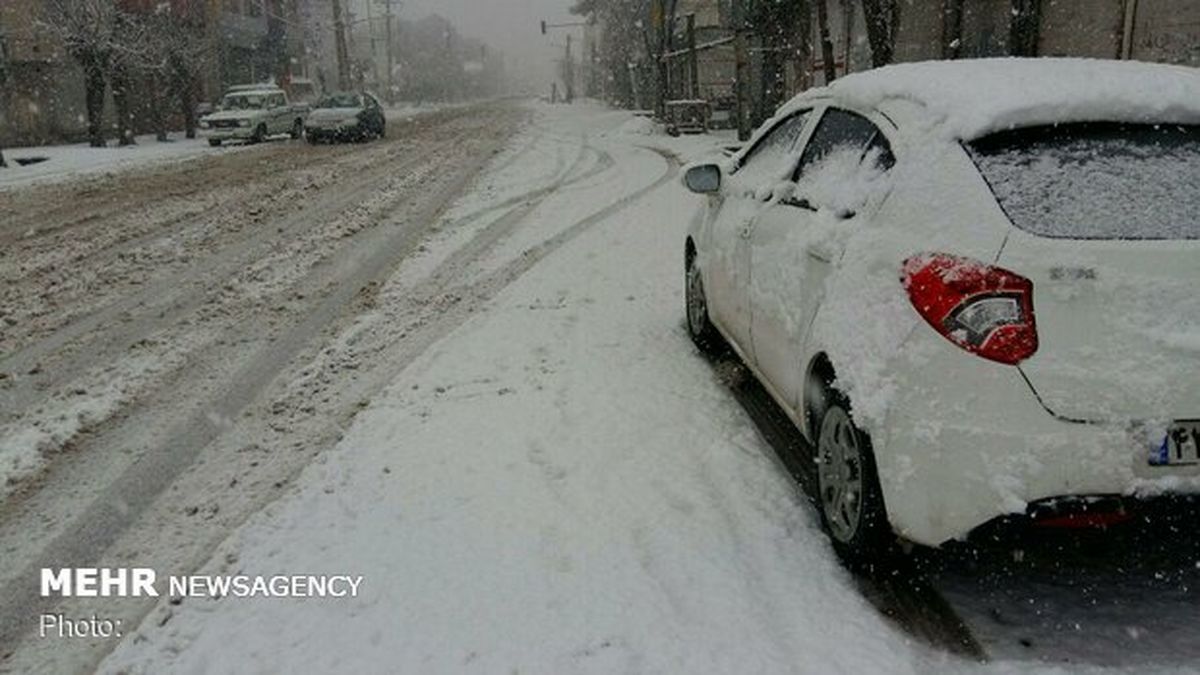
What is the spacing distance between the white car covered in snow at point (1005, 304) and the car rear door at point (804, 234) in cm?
3

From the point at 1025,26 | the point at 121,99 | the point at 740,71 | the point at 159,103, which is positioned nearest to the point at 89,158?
the point at 121,99

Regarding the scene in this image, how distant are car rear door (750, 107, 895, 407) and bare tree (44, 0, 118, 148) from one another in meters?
29.7

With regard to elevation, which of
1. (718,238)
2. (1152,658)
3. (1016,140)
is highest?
(1016,140)

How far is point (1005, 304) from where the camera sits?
277 cm

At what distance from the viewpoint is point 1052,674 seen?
9.12 ft

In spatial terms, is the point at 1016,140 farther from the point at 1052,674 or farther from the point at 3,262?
the point at 3,262

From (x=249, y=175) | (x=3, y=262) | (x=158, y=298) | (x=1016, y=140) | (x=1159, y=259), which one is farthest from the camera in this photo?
(x=249, y=175)

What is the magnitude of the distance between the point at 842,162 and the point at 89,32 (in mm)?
30313

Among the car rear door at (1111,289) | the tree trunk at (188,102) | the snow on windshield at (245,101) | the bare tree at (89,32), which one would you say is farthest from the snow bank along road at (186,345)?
the tree trunk at (188,102)

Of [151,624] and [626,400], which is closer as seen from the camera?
[151,624]

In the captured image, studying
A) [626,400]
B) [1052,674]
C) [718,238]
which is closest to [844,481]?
[1052,674]

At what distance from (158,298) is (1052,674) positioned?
7.27 metres

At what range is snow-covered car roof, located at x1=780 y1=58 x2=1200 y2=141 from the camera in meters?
3.05

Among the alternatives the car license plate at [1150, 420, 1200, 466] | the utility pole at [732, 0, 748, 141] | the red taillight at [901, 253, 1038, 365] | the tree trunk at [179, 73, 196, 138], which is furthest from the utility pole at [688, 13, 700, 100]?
the car license plate at [1150, 420, 1200, 466]
